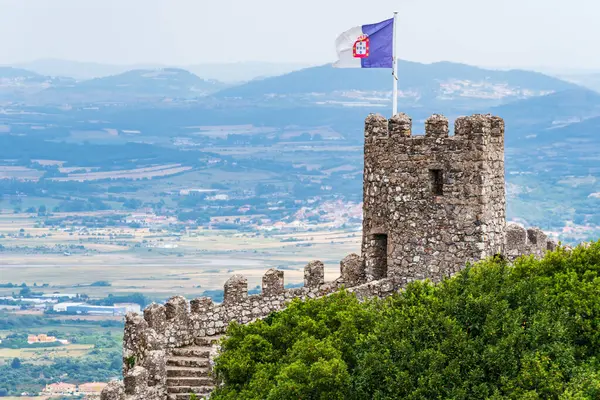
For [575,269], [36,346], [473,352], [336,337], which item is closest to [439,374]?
[473,352]

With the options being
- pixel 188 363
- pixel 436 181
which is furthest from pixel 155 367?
pixel 436 181

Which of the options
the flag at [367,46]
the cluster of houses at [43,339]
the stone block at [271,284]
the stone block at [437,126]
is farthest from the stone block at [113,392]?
the cluster of houses at [43,339]

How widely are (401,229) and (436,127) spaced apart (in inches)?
122

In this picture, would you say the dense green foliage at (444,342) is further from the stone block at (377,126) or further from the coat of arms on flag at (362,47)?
the coat of arms on flag at (362,47)

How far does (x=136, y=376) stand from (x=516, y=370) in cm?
1011

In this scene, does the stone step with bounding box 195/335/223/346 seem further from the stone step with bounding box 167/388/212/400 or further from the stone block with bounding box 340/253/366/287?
the stone block with bounding box 340/253/366/287

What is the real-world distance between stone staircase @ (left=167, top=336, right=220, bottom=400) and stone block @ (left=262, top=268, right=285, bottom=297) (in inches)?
93.0

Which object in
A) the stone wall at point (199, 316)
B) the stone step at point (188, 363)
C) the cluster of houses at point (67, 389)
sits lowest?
the cluster of houses at point (67, 389)

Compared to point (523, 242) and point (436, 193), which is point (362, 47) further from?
point (523, 242)

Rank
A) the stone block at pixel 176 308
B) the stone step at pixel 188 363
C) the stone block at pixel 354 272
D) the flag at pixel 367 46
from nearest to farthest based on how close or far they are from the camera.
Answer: the stone step at pixel 188 363 → the stone block at pixel 176 308 → the stone block at pixel 354 272 → the flag at pixel 367 46

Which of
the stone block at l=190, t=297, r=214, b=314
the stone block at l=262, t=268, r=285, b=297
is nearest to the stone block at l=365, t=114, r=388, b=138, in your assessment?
the stone block at l=262, t=268, r=285, b=297

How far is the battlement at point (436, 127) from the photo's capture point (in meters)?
47.2

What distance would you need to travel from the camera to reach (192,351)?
4753cm

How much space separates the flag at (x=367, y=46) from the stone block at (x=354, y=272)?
617cm
